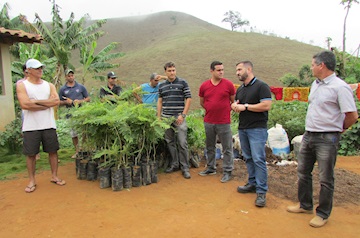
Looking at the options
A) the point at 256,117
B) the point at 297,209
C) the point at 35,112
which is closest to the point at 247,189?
the point at 297,209

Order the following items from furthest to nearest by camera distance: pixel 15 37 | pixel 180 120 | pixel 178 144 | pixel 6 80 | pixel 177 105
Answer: pixel 6 80 < pixel 15 37 < pixel 178 144 < pixel 177 105 < pixel 180 120

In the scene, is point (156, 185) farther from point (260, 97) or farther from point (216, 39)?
point (216, 39)

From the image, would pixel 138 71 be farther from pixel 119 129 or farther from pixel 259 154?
pixel 259 154

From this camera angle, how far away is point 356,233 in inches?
128

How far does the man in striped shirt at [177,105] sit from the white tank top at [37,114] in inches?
74.7

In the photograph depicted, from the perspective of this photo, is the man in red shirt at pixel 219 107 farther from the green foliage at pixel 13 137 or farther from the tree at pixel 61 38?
the tree at pixel 61 38

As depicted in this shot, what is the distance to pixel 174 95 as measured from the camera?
5156 mm

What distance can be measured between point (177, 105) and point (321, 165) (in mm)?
2605

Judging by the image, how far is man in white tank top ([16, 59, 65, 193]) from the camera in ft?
14.3

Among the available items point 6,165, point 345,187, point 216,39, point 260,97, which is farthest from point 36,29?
point 216,39

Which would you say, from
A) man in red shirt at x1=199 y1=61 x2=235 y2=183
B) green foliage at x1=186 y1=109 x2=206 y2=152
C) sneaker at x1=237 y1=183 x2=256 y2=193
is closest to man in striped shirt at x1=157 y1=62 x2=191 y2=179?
man in red shirt at x1=199 y1=61 x2=235 y2=183

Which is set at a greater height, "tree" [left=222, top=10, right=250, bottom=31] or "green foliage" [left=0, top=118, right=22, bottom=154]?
"tree" [left=222, top=10, right=250, bottom=31]

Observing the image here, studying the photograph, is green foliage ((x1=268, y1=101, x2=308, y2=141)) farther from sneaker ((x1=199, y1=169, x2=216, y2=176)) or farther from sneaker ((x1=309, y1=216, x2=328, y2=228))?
sneaker ((x1=309, y1=216, x2=328, y2=228))

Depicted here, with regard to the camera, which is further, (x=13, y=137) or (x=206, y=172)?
(x=13, y=137)
